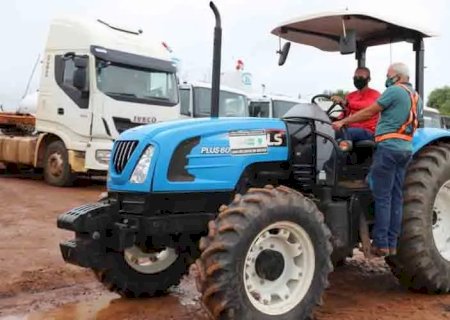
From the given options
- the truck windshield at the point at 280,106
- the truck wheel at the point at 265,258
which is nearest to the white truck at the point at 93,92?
the truck windshield at the point at 280,106

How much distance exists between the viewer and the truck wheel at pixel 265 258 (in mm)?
4270

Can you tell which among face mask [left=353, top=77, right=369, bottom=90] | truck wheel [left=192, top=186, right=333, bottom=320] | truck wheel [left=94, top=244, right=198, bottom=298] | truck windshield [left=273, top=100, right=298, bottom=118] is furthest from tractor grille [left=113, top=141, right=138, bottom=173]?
truck windshield [left=273, top=100, right=298, bottom=118]

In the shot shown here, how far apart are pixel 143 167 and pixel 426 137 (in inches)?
106

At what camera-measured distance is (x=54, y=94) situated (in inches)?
534

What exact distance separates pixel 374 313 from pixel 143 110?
29.6 ft

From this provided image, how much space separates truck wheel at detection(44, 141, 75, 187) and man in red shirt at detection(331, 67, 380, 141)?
8.68 metres

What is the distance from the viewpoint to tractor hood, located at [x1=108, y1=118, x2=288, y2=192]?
15.3ft

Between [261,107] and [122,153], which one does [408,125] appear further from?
[261,107]

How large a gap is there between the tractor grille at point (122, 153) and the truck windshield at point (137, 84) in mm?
8166

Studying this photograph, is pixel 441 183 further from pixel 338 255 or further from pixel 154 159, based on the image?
pixel 154 159

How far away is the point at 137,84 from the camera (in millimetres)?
13648

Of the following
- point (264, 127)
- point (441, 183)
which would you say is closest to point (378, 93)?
point (441, 183)

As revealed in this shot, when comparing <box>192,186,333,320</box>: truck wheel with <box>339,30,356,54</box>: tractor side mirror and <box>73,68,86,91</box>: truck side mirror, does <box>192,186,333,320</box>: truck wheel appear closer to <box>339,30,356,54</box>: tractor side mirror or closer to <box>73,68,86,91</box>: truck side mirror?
<box>339,30,356,54</box>: tractor side mirror

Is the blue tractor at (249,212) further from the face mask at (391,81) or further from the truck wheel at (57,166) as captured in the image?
the truck wheel at (57,166)
